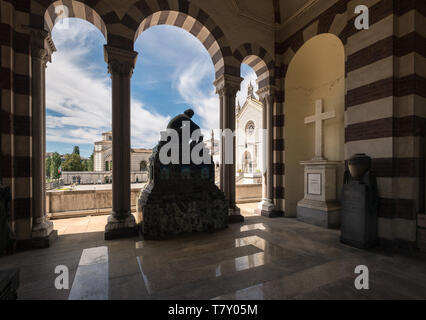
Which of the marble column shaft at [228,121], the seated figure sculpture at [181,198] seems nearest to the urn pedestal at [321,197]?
the marble column shaft at [228,121]

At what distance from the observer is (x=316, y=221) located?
225 inches

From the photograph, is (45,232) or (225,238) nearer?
(45,232)

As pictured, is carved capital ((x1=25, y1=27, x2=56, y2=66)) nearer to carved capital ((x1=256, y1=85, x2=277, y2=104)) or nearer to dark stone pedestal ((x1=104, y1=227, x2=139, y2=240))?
dark stone pedestal ((x1=104, y1=227, x2=139, y2=240))

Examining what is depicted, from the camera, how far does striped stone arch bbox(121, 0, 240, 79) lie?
193 inches

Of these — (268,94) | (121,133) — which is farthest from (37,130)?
(268,94)

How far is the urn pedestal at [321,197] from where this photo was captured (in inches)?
218

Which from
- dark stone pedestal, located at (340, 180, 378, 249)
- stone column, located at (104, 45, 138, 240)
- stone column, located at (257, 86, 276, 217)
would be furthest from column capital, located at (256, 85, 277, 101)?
stone column, located at (104, 45, 138, 240)

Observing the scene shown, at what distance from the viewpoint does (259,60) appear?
670 centimetres

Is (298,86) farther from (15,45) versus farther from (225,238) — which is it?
(15,45)

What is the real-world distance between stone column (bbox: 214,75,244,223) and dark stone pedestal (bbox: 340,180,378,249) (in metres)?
2.73

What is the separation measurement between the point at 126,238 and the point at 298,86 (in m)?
6.95

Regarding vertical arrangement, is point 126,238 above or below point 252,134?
below

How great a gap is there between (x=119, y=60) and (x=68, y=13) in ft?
5.47
